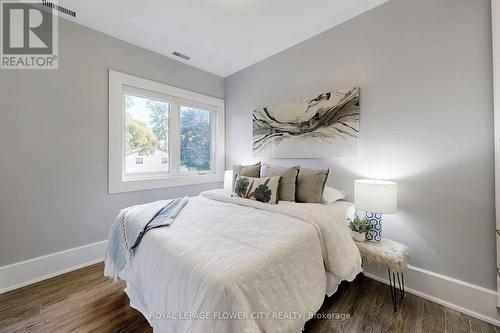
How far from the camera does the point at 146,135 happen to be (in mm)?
2832

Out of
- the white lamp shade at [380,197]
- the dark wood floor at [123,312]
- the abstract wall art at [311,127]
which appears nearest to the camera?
the dark wood floor at [123,312]

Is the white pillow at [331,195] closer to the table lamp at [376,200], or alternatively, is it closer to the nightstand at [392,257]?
the table lamp at [376,200]

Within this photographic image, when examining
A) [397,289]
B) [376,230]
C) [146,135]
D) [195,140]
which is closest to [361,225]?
[376,230]

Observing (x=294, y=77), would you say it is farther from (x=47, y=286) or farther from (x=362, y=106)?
(x=47, y=286)

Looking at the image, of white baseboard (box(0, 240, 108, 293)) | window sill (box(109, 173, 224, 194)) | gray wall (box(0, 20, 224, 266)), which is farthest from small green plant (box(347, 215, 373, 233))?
white baseboard (box(0, 240, 108, 293))

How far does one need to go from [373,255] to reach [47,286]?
297 centimetres

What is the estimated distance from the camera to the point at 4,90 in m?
1.83

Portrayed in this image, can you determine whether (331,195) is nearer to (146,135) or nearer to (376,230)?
(376,230)

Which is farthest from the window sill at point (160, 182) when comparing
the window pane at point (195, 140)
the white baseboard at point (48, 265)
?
the white baseboard at point (48, 265)

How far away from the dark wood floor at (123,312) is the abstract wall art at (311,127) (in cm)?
137

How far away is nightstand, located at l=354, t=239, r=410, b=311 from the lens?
1531 mm

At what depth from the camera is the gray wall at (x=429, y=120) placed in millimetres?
1508

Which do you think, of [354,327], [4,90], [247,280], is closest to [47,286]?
[4,90]

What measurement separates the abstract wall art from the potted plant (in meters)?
0.71
